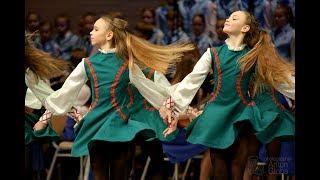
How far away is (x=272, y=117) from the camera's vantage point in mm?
4547

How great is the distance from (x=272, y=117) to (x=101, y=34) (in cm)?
109

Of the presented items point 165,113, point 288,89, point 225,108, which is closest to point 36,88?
point 165,113

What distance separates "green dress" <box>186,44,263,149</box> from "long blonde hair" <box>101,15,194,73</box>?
0.30m

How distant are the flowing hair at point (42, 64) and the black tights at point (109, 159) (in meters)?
0.58

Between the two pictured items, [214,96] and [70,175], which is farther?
[70,175]

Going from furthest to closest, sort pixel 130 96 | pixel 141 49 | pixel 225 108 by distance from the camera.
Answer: pixel 141 49 < pixel 130 96 < pixel 225 108

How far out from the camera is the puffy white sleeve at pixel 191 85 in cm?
453

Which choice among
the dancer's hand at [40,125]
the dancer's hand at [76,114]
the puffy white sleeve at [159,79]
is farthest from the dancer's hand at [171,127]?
the dancer's hand at [40,125]

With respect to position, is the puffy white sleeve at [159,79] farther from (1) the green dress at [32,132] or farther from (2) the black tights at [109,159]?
(1) the green dress at [32,132]

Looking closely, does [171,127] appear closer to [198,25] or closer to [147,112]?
[147,112]
